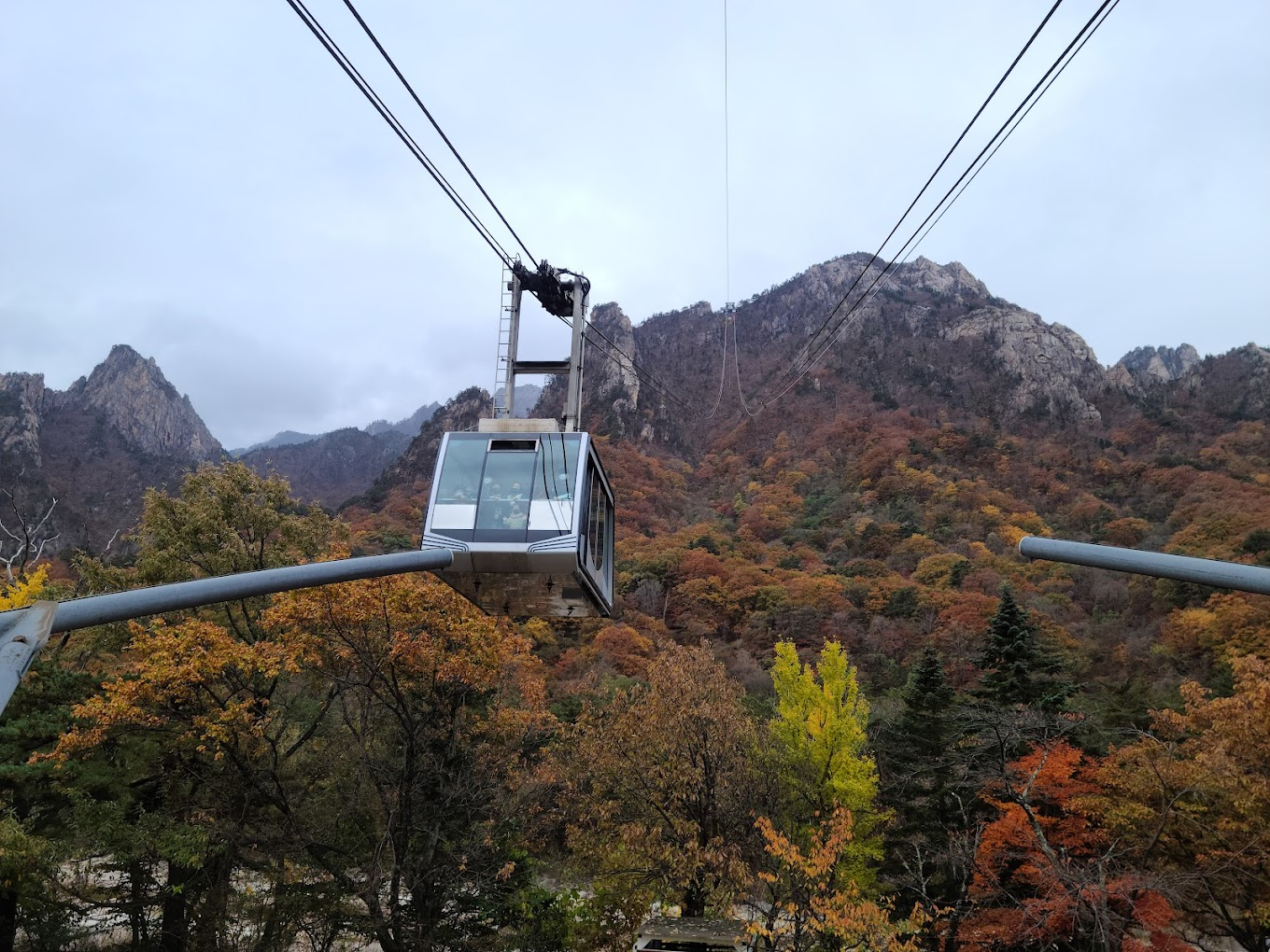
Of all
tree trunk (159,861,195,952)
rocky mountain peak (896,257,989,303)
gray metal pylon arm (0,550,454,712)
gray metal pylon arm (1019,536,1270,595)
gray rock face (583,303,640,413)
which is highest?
rocky mountain peak (896,257,989,303)

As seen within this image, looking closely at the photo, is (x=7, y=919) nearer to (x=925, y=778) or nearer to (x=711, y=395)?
(x=925, y=778)

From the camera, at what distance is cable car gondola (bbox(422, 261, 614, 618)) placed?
10.6 metres

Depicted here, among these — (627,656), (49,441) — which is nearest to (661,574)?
(627,656)

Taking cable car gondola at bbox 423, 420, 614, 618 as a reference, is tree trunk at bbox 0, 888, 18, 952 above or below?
below

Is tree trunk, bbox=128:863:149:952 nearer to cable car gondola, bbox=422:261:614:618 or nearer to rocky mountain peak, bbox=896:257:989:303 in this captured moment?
cable car gondola, bbox=422:261:614:618

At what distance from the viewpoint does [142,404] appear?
4168 inches

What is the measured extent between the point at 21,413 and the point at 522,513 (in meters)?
95.1

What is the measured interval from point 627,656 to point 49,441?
77275 millimetres

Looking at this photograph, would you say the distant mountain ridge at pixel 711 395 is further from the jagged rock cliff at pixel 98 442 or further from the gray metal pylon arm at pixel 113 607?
the gray metal pylon arm at pixel 113 607

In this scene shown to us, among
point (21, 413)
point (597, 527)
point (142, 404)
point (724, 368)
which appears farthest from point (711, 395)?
point (597, 527)

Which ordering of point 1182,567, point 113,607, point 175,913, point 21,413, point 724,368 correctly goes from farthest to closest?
1. point 724,368
2. point 21,413
3. point 175,913
4. point 1182,567
5. point 113,607

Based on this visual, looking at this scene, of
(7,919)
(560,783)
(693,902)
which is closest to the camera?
(7,919)

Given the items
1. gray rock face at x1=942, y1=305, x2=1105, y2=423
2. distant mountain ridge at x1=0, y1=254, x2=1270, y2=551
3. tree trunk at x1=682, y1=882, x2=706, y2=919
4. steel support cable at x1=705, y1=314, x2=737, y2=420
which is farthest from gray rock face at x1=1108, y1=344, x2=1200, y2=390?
tree trunk at x1=682, y1=882, x2=706, y2=919

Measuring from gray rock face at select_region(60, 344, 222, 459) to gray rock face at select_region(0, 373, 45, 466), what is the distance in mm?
7489
